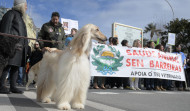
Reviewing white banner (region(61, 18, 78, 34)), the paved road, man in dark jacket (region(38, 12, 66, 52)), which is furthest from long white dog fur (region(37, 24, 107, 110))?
white banner (region(61, 18, 78, 34))

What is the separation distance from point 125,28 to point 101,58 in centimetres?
498

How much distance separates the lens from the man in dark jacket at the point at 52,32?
5.21m

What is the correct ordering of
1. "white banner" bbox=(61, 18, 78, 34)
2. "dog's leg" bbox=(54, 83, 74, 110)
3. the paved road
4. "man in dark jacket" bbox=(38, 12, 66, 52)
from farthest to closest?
"white banner" bbox=(61, 18, 78, 34) < "man in dark jacket" bbox=(38, 12, 66, 52) < the paved road < "dog's leg" bbox=(54, 83, 74, 110)

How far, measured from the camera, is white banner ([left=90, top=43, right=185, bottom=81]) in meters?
9.28

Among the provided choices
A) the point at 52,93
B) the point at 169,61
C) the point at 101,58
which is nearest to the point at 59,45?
the point at 52,93

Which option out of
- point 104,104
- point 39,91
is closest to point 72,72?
point 39,91

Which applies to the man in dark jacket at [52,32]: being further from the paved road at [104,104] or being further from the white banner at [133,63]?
the white banner at [133,63]

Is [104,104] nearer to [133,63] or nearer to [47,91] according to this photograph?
[47,91]

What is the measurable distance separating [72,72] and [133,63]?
6.75 meters

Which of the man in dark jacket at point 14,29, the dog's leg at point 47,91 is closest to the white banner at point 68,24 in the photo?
the man in dark jacket at point 14,29

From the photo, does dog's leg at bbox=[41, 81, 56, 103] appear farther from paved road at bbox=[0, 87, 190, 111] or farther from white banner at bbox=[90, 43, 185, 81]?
white banner at bbox=[90, 43, 185, 81]

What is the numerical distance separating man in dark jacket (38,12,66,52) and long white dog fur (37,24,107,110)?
3.65 ft

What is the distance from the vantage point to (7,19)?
533 centimetres

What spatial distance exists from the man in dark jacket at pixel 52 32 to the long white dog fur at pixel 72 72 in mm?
1112
